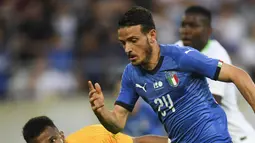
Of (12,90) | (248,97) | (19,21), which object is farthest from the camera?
(19,21)

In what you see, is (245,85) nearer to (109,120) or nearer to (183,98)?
(183,98)

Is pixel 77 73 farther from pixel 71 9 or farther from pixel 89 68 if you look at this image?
pixel 71 9

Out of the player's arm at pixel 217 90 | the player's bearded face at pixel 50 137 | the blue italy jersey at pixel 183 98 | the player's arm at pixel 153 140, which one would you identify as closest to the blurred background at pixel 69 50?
the player's arm at pixel 217 90

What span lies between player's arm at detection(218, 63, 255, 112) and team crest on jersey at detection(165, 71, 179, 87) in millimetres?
353

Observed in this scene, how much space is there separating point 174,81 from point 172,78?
0.09 ft

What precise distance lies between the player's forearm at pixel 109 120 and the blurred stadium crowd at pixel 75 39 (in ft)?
17.8

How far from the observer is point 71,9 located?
527 inches

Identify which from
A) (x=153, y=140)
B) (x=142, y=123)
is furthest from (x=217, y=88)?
(x=142, y=123)

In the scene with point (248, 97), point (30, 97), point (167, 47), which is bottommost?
point (30, 97)

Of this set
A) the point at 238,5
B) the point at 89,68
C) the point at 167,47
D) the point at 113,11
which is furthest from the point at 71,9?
the point at 167,47

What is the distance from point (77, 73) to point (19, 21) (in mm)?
1583

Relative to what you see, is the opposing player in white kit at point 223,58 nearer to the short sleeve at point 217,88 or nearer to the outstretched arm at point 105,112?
the short sleeve at point 217,88

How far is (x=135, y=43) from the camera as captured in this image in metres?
5.94

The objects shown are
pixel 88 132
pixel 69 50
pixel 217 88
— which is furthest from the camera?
pixel 69 50
